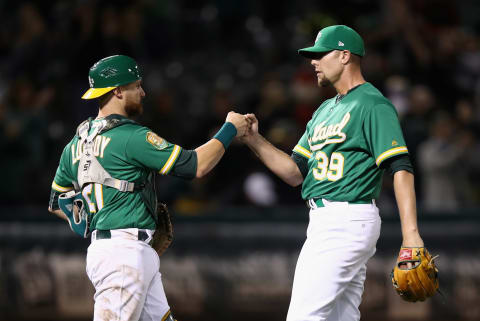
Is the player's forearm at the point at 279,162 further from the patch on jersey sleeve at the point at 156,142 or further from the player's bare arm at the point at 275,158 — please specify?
the patch on jersey sleeve at the point at 156,142

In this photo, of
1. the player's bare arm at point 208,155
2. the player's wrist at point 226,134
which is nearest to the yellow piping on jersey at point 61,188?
the player's bare arm at point 208,155

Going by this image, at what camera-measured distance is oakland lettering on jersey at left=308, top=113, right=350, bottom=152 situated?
520 centimetres

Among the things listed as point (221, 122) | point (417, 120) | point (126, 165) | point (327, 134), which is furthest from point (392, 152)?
point (221, 122)

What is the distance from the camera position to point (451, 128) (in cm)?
1036

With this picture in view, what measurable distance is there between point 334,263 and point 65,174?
1.84 metres

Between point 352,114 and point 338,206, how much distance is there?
555mm

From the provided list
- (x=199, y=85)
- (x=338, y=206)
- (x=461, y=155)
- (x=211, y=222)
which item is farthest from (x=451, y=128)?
(x=338, y=206)

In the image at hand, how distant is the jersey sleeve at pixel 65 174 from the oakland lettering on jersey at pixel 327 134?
5.01ft

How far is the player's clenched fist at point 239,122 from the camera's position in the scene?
571 centimetres

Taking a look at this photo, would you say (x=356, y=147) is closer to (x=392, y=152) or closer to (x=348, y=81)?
(x=392, y=152)

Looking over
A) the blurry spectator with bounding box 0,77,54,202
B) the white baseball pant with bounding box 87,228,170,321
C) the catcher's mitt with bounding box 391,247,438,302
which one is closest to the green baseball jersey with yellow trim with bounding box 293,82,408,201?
the catcher's mitt with bounding box 391,247,438,302

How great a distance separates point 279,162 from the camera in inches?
228

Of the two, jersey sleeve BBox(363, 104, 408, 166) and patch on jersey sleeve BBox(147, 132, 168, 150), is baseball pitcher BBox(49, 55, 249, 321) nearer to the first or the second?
patch on jersey sleeve BBox(147, 132, 168, 150)

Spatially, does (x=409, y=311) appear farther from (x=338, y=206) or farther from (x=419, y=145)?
(x=338, y=206)
